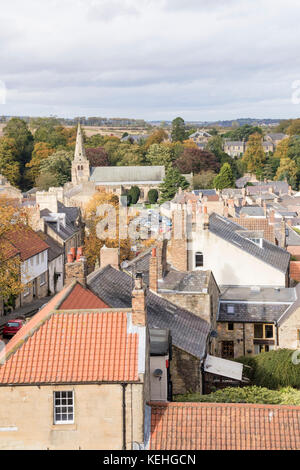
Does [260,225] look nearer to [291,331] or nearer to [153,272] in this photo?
[291,331]

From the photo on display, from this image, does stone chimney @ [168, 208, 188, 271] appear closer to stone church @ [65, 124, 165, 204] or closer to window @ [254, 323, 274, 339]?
window @ [254, 323, 274, 339]

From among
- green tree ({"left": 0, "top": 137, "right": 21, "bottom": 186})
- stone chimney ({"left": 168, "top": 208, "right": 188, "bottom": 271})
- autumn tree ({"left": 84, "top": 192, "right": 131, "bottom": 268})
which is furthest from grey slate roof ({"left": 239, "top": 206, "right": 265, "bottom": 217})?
green tree ({"left": 0, "top": 137, "right": 21, "bottom": 186})

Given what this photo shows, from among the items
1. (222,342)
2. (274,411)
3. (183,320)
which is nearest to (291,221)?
(222,342)

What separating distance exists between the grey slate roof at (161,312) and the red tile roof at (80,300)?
152cm

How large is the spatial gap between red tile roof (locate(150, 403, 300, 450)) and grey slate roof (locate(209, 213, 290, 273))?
72.5ft

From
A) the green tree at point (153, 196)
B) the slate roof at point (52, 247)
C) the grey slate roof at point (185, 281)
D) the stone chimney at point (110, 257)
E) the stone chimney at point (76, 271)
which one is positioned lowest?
the green tree at point (153, 196)

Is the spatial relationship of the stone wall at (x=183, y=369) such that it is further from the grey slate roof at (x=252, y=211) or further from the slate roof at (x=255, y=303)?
the grey slate roof at (x=252, y=211)

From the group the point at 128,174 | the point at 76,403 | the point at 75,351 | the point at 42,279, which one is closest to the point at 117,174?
the point at 128,174

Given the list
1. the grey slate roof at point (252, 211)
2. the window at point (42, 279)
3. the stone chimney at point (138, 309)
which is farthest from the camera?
the grey slate roof at point (252, 211)

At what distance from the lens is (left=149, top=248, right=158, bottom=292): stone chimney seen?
30.6m

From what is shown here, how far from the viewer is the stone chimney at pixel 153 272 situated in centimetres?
3059

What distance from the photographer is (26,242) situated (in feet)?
165

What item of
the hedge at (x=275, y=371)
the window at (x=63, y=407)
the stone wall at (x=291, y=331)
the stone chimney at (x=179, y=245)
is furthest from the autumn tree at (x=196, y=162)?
the window at (x=63, y=407)

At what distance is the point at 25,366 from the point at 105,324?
9.05 ft
